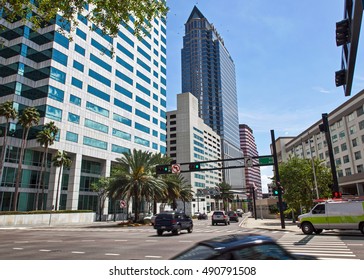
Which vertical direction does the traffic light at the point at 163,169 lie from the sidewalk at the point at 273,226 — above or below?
above

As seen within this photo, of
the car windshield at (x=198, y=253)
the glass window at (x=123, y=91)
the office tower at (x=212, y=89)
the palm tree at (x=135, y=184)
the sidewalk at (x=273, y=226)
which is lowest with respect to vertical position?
the sidewalk at (x=273, y=226)

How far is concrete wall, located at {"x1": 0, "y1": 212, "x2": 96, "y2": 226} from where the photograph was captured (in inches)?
1304

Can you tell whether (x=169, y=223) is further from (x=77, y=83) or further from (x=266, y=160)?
(x=77, y=83)

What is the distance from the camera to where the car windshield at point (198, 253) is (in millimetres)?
4296

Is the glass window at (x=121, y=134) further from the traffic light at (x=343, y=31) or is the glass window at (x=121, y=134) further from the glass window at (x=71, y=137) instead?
the traffic light at (x=343, y=31)

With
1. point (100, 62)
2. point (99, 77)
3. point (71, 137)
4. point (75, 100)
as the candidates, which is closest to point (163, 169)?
point (71, 137)

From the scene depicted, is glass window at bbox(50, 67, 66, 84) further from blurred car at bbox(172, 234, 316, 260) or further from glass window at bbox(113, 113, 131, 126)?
blurred car at bbox(172, 234, 316, 260)

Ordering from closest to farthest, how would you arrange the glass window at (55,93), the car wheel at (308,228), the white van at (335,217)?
1. the white van at (335,217)
2. the car wheel at (308,228)
3. the glass window at (55,93)

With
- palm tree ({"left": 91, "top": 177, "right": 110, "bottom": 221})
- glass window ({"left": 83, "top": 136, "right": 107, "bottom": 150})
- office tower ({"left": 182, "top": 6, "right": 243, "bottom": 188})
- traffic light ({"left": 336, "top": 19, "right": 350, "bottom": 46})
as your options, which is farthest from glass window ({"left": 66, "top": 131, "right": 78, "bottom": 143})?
office tower ({"left": 182, "top": 6, "right": 243, "bottom": 188})

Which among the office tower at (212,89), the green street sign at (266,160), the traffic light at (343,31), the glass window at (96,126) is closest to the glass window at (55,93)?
the glass window at (96,126)

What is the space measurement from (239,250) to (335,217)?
1637 centimetres

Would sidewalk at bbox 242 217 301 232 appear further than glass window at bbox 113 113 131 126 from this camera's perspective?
No

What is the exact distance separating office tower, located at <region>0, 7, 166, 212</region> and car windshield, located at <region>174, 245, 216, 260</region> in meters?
34.2

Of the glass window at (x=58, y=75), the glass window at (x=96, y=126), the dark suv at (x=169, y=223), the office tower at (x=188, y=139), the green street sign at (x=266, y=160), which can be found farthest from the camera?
the office tower at (x=188, y=139)
